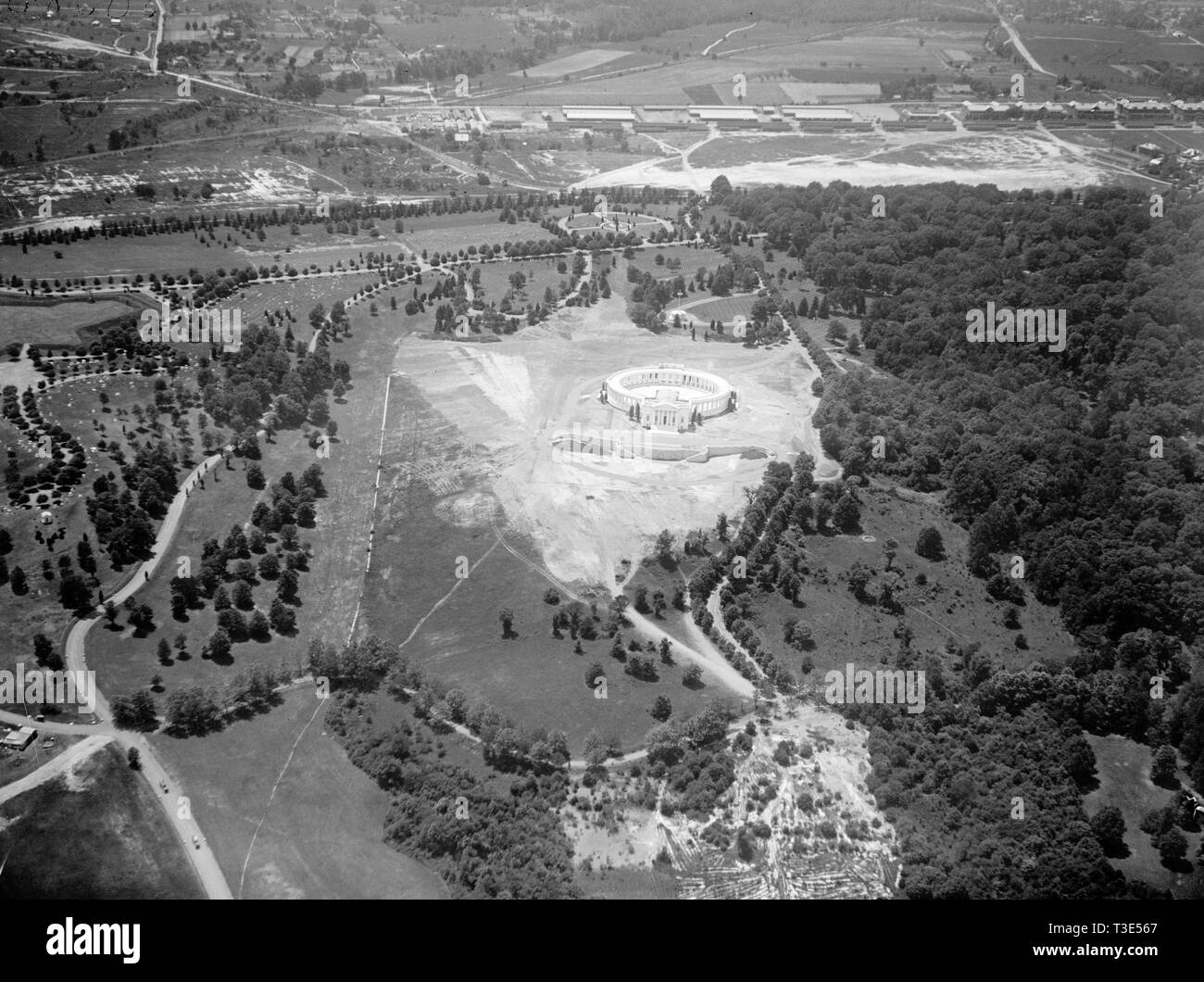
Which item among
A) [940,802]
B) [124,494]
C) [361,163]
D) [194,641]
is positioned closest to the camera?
[940,802]

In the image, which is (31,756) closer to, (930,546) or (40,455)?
(40,455)

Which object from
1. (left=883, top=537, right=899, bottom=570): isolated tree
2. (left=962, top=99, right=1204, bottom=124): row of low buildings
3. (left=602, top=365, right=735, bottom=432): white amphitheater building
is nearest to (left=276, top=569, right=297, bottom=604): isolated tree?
(left=602, top=365, right=735, bottom=432): white amphitheater building

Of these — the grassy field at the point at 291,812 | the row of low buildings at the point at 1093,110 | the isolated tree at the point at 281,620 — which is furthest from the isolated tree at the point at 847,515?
the row of low buildings at the point at 1093,110

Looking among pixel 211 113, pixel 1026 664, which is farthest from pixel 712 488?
pixel 211 113

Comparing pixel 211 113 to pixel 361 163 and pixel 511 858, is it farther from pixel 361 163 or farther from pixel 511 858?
pixel 511 858

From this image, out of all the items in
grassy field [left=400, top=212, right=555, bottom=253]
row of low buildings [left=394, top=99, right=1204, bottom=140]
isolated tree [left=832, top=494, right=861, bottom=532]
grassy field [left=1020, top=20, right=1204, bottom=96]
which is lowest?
isolated tree [left=832, top=494, right=861, bottom=532]

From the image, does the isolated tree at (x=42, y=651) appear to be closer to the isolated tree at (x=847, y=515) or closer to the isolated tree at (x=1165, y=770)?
the isolated tree at (x=847, y=515)

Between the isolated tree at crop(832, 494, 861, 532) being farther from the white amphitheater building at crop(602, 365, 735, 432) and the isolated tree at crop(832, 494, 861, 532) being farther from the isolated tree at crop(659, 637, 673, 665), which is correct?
the isolated tree at crop(659, 637, 673, 665)
